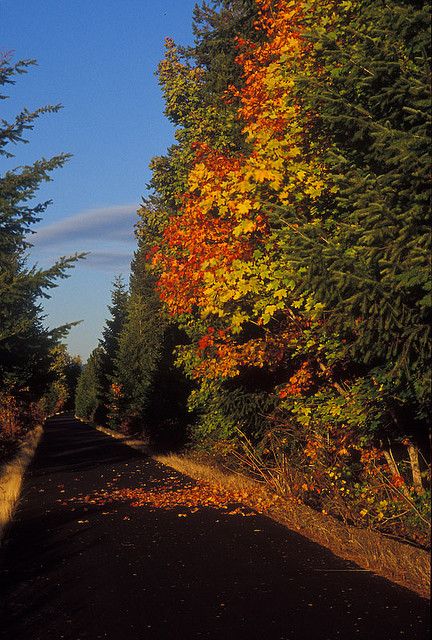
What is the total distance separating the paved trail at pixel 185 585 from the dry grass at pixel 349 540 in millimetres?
238

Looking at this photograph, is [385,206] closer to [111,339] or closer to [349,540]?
[349,540]

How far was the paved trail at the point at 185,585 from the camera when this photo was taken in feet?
24.5

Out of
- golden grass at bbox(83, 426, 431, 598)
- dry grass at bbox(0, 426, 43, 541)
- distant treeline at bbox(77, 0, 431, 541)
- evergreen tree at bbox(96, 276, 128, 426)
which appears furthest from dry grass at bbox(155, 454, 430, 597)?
evergreen tree at bbox(96, 276, 128, 426)

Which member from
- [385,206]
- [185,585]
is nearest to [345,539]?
[185,585]

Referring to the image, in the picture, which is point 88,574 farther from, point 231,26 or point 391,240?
point 231,26

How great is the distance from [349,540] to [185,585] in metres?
2.96

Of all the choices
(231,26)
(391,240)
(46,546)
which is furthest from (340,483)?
(231,26)

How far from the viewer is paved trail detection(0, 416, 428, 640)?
7.48m

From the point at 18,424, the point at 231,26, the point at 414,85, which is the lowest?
the point at 18,424

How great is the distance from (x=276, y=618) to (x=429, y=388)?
2.95 m

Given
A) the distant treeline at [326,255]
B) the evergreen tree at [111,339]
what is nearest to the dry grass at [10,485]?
the distant treeline at [326,255]

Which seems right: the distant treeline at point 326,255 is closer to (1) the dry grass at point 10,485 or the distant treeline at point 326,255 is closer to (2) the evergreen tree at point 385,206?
(2) the evergreen tree at point 385,206

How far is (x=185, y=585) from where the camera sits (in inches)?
371

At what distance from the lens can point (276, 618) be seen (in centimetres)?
778
